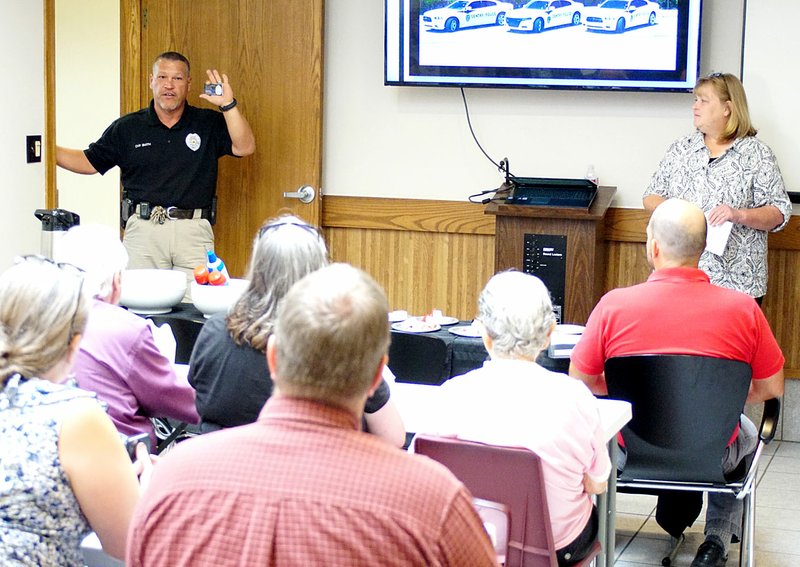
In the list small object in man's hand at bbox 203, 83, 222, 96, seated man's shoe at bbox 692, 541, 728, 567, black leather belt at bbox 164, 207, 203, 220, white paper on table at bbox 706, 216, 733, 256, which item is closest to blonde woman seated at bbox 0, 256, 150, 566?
seated man's shoe at bbox 692, 541, 728, 567

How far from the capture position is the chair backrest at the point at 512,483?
231 cm

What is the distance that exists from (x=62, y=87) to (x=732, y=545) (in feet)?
18.1

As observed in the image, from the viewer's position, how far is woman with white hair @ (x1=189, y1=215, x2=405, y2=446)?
8.67 feet

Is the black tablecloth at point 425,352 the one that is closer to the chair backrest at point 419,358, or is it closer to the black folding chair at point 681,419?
the chair backrest at point 419,358

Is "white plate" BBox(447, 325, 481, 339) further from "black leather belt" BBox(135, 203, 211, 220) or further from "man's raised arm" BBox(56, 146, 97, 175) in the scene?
"man's raised arm" BBox(56, 146, 97, 175)

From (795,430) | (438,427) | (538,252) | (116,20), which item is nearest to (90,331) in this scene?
(438,427)

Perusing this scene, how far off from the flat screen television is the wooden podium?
0.66 m

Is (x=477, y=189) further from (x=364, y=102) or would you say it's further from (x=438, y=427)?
(x=438, y=427)

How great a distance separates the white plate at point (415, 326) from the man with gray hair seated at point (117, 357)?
1.19m

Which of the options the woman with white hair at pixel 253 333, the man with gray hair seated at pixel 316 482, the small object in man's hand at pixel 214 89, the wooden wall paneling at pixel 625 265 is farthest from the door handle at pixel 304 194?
the man with gray hair seated at pixel 316 482

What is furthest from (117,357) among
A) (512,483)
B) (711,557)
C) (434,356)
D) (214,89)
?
(214,89)

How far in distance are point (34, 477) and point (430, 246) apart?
159 inches

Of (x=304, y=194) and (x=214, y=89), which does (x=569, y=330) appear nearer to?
(x=304, y=194)

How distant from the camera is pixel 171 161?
5504 mm
